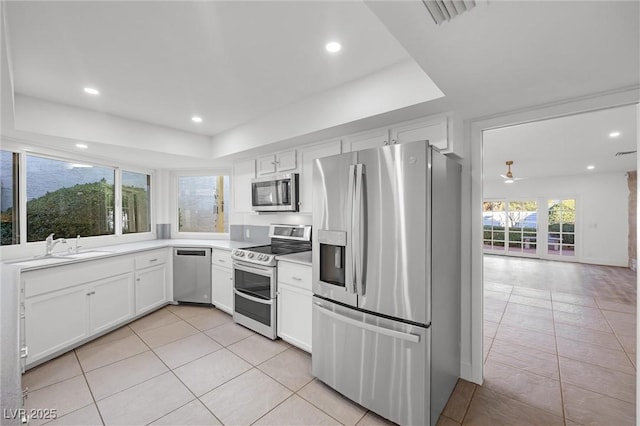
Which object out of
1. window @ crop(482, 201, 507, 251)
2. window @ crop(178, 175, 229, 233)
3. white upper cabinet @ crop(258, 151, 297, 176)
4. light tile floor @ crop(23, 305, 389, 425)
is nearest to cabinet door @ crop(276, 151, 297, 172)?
white upper cabinet @ crop(258, 151, 297, 176)

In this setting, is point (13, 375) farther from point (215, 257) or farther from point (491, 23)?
point (215, 257)

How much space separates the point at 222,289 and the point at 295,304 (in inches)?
56.4

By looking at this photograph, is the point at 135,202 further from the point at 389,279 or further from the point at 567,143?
the point at 567,143

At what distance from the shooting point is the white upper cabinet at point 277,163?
3.22 meters

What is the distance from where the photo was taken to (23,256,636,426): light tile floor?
6.19ft

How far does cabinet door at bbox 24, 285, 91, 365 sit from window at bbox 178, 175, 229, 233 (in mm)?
1990

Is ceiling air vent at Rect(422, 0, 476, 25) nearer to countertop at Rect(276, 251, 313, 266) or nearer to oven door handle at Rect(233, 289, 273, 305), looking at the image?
countertop at Rect(276, 251, 313, 266)

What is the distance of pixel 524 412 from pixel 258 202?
3199mm

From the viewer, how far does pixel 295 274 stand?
2686 mm

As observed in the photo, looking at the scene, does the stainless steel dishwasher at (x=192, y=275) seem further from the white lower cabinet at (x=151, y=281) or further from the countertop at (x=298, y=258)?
the countertop at (x=298, y=258)

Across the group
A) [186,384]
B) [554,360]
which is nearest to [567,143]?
[554,360]

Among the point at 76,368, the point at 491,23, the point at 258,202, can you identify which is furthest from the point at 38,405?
the point at 491,23

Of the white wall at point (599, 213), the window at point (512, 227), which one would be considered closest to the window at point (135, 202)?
the window at point (512, 227)

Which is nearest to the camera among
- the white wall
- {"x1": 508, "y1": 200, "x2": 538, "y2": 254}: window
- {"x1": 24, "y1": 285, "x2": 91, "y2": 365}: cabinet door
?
{"x1": 24, "y1": 285, "x2": 91, "y2": 365}: cabinet door
